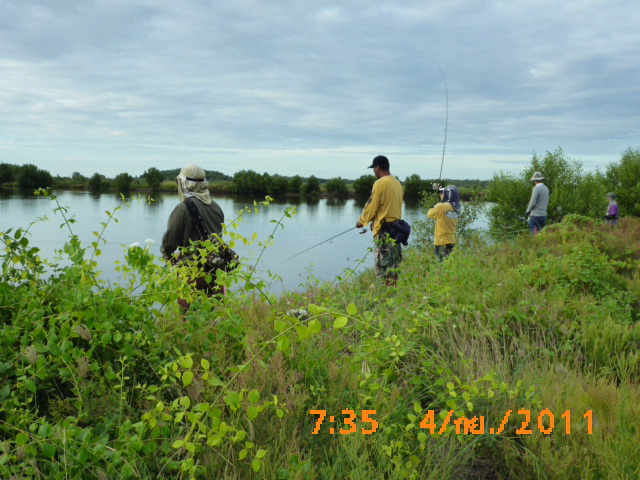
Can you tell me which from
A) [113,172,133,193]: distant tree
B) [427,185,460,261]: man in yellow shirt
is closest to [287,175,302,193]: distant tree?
[113,172,133,193]: distant tree

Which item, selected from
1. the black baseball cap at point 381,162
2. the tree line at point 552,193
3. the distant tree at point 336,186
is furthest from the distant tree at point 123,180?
the black baseball cap at point 381,162

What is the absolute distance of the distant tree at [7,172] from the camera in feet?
204

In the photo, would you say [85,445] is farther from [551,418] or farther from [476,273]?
[476,273]

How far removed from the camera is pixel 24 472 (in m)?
2.18

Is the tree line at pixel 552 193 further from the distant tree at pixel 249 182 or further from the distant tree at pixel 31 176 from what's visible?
the distant tree at pixel 31 176

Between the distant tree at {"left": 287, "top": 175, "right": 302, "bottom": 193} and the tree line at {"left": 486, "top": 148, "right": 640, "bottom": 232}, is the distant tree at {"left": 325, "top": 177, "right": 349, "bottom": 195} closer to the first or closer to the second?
the distant tree at {"left": 287, "top": 175, "right": 302, "bottom": 193}

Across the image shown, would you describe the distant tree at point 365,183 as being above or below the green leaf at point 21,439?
above

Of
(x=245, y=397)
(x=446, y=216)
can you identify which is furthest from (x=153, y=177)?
(x=245, y=397)

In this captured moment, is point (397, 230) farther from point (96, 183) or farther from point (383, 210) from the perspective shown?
point (96, 183)

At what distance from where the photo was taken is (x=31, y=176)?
63.7m
